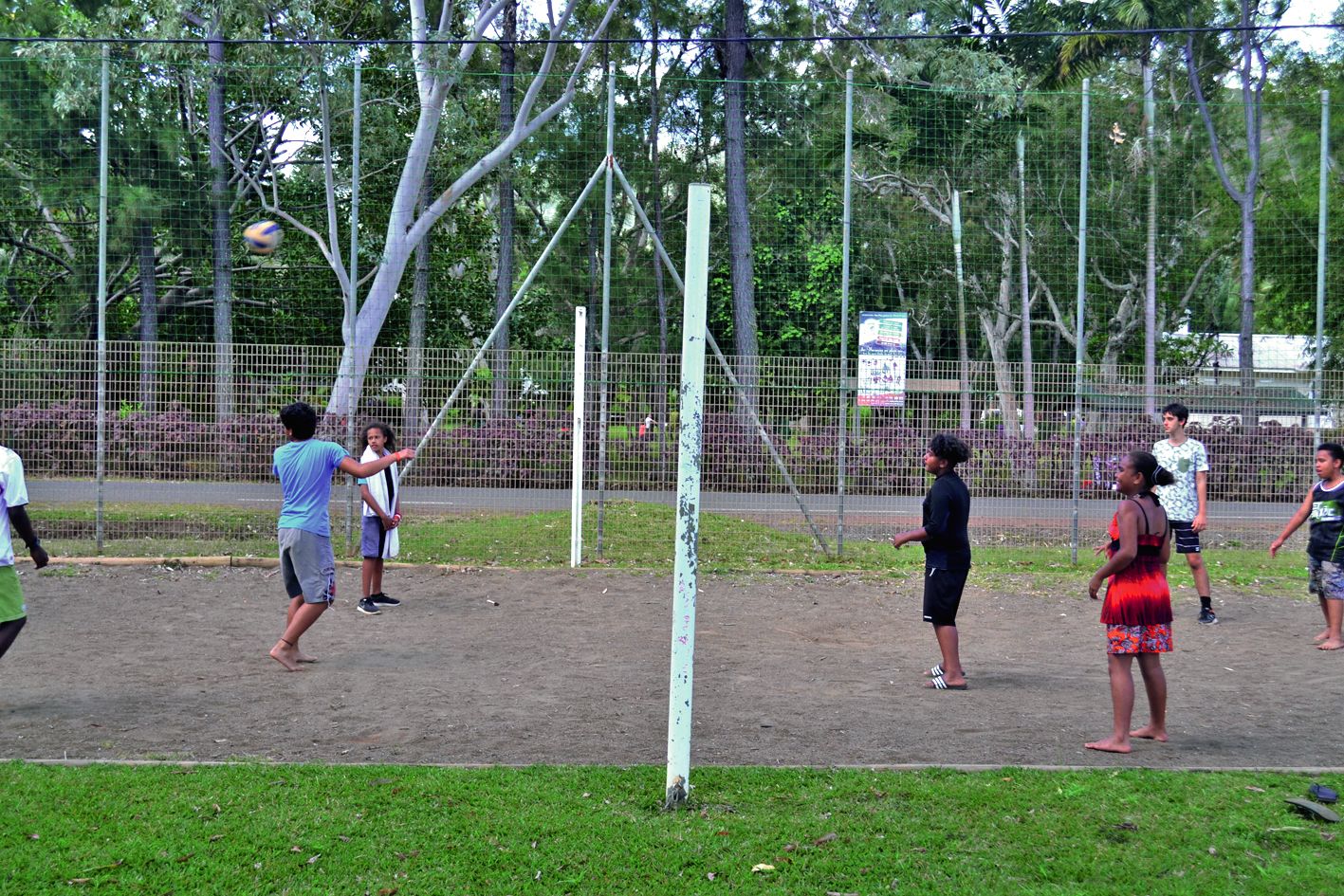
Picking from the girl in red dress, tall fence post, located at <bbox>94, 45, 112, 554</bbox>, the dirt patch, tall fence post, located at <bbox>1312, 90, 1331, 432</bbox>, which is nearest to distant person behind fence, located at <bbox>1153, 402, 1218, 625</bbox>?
the dirt patch

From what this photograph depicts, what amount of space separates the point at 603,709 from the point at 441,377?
22.2 feet

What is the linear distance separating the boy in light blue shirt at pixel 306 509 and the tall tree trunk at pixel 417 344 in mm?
5166

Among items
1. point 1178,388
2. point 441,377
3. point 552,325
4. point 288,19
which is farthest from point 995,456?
point 288,19

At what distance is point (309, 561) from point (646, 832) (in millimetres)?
3612

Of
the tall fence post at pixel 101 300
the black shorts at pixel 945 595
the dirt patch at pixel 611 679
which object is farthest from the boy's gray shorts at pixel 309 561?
the tall fence post at pixel 101 300

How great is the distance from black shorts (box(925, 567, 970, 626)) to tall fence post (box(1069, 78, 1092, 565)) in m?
6.21

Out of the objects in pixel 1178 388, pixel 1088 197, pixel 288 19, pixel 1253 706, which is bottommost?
pixel 1253 706

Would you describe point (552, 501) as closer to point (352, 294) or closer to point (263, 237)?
point (352, 294)

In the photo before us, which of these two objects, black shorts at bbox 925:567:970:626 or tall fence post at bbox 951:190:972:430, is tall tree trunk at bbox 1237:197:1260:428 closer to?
tall fence post at bbox 951:190:972:430

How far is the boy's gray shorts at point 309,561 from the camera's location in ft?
23.7

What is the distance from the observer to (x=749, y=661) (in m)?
7.96

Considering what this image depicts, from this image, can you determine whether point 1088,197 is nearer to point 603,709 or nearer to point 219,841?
point 603,709

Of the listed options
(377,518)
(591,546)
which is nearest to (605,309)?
(591,546)

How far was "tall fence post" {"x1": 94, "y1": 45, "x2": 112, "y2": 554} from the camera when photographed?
12336mm
